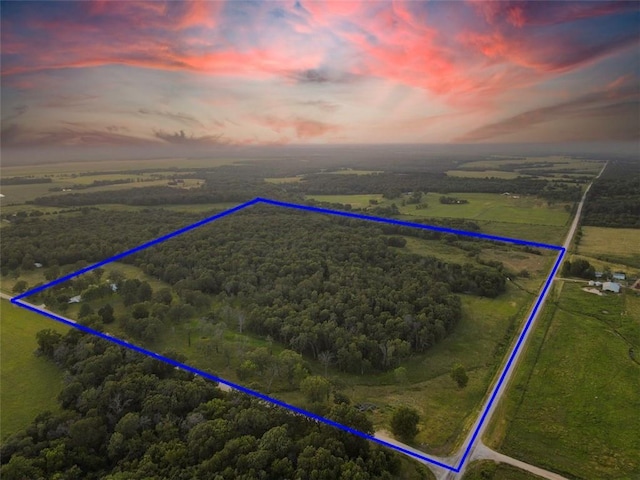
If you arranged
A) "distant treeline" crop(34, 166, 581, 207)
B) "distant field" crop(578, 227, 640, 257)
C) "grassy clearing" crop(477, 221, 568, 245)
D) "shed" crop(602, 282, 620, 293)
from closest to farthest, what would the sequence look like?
"shed" crop(602, 282, 620, 293)
"distant field" crop(578, 227, 640, 257)
"grassy clearing" crop(477, 221, 568, 245)
"distant treeline" crop(34, 166, 581, 207)

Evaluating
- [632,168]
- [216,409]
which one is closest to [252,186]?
[216,409]

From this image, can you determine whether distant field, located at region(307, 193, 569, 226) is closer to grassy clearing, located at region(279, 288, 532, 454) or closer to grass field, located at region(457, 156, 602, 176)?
grass field, located at region(457, 156, 602, 176)

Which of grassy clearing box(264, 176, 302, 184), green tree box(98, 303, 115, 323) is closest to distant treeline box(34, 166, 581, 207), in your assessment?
grassy clearing box(264, 176, 302, 184)

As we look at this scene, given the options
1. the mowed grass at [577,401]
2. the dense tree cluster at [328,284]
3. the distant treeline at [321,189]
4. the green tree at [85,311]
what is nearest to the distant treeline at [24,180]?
the distant treeline at [321,189]

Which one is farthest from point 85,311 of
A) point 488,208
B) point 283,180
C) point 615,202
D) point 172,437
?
point 283,180

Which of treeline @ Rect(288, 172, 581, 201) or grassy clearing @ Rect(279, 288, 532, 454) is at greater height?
treeline @ Rect(288, 172, 581, 201)

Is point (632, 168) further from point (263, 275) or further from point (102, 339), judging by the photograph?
point (102, 339)

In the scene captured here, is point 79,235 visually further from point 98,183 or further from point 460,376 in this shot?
point 98,183
